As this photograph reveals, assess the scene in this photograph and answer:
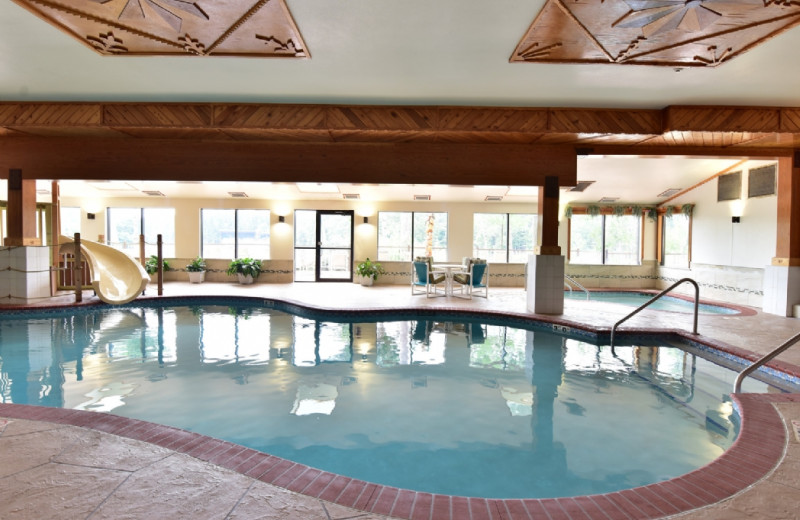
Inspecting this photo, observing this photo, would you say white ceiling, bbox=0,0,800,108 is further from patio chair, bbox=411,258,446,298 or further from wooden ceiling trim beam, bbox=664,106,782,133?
patio chair, bbox=411,258,446,298

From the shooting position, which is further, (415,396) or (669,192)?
(669,192)

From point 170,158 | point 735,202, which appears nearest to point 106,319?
point 170,158

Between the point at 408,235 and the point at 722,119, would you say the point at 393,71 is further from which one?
the point at 408,235

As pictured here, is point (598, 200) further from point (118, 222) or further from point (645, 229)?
point (118, 222)

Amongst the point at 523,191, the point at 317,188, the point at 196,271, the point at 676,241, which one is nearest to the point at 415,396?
the point at 317,188

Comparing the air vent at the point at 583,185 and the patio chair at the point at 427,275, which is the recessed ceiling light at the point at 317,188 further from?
the air vent at the point at 583,185

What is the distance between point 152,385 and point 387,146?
4638 mm

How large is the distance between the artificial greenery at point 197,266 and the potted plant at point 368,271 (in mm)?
4014

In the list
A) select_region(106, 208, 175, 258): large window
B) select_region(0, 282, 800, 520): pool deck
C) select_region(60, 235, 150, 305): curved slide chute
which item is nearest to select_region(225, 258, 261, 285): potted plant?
select_region(106, 208, 175, 258): large window

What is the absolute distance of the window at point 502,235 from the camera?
479 inches

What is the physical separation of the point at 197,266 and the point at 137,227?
2.44m

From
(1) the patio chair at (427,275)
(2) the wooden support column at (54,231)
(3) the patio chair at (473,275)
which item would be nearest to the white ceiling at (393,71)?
(2) the wooden support column at (54,231)

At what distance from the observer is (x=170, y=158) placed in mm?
7027

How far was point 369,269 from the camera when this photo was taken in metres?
11.4
